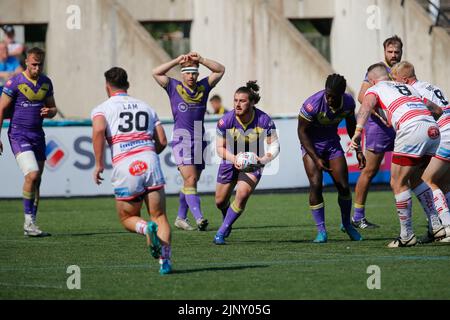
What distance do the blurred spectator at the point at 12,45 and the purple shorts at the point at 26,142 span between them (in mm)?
10192

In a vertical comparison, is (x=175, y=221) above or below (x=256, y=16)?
below

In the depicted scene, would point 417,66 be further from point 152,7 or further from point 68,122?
point 68,122

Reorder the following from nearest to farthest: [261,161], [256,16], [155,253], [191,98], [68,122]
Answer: [155,253] < [261,161] < [191,98] < [68,122] < [256,16]

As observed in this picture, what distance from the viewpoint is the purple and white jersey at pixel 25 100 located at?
48.8 ft

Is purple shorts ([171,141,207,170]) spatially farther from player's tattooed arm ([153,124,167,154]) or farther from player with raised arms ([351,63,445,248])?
player's tattooed arm ([153,124,167,154])

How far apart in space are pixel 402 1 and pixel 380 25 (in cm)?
95

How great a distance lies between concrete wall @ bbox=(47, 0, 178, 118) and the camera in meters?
25.8

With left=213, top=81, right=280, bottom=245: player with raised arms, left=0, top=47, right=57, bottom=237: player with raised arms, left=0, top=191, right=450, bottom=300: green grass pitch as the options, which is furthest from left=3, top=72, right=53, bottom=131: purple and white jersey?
left=213, top=81, right=280, bottom=245: player with raised arms

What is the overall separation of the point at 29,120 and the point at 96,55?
11.3 m

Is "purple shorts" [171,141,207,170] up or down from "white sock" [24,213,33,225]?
up

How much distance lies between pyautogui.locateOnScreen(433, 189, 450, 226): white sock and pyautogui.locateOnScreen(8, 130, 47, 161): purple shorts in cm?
551

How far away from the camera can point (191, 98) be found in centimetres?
1569

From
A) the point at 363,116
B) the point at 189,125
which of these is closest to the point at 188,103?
the point at 189,125

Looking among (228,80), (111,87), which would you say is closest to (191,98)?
(111,87)
